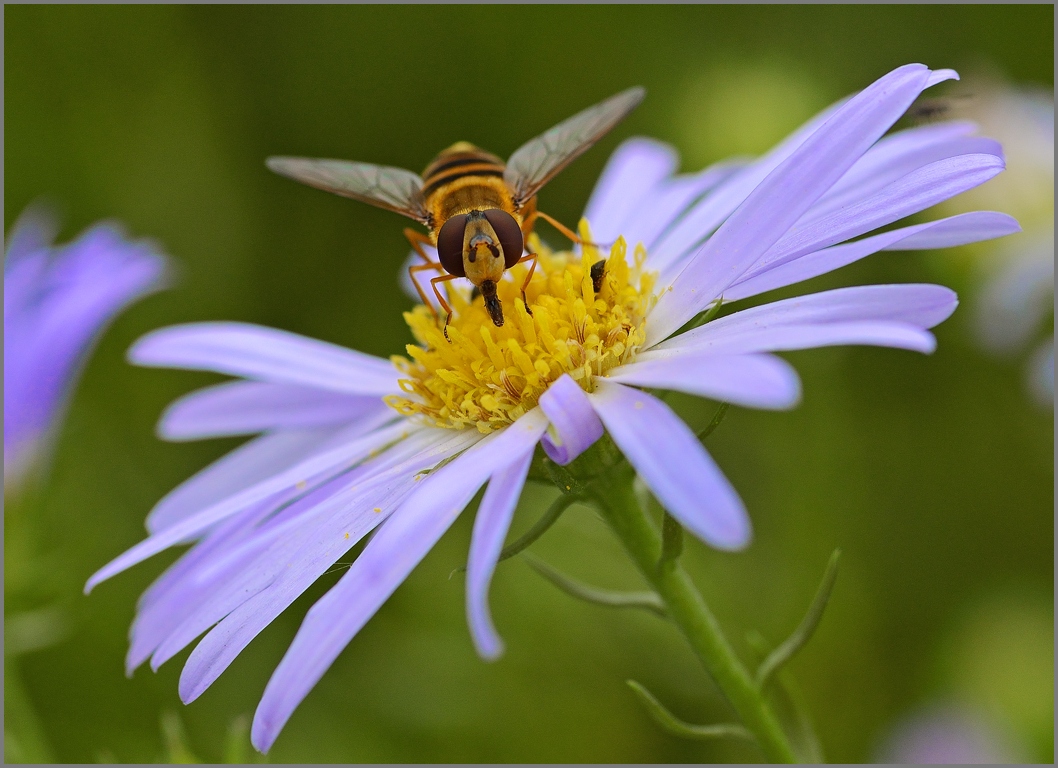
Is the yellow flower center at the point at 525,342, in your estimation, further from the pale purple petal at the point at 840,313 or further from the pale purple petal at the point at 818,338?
the pale purple petal at the point at 840,313

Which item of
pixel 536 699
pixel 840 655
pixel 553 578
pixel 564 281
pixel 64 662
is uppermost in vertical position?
pixel 564 281

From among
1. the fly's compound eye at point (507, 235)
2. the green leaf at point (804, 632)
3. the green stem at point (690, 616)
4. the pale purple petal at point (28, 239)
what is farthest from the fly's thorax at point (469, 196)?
the pale purple petal at point (28, 239)

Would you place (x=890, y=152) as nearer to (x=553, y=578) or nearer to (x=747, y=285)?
(x=747, y=285)

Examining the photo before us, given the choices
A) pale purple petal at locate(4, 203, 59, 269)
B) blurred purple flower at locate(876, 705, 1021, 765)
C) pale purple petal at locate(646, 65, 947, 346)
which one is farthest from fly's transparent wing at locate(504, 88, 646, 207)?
blurred purple flower at locate(876, 705, 1021, 765)

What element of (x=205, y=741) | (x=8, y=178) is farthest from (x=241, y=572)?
(x=8, y=178)

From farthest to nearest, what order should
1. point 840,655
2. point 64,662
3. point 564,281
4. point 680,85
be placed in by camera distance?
point 680,85 < point 64,662 < point 840,655 < point 564,281

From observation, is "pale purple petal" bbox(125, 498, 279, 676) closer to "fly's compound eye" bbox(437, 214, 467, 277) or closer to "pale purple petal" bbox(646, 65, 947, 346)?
"fly's compound eye" bbox(437, 214, 467, 277)
